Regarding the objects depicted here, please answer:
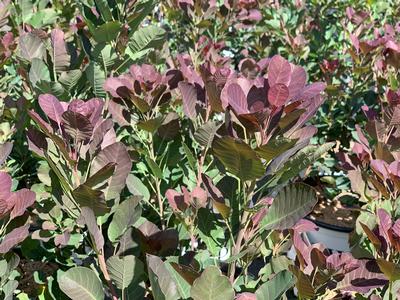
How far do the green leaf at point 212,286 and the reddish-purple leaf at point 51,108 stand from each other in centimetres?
46

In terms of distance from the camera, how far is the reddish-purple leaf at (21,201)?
124 centimetres

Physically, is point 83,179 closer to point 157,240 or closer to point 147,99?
point 157,240

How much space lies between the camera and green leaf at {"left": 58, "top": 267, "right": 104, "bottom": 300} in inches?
43.9

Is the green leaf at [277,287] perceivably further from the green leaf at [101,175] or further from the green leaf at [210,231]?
the green leaf at [101,175]

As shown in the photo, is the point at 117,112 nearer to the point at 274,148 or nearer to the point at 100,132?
the point at 100,132

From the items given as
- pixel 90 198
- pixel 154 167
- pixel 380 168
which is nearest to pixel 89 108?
pixel 90 198

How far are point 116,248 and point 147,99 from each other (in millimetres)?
470

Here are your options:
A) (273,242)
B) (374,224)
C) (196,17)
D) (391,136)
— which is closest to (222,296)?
(273,242)

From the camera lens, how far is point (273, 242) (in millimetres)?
1528

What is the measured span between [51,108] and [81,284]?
1.20 feet

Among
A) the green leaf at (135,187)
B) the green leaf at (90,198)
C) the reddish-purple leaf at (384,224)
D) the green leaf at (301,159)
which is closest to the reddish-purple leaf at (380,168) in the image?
the reddish-purple leaf at (384,224)

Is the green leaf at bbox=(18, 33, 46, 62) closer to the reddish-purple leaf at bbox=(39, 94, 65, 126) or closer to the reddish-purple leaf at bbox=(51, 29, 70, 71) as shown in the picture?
Answer: the reddish-purple leaf at bbox=(51, 29, 70, 71)

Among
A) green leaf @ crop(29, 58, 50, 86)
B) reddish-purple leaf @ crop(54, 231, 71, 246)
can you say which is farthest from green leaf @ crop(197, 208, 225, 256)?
green leaf @ crop(29, 58, 50, 86)

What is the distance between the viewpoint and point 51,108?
3.84 ft
